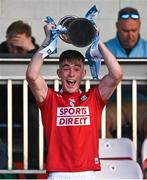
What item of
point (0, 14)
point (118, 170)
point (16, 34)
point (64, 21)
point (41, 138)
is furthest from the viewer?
point (0, 14)

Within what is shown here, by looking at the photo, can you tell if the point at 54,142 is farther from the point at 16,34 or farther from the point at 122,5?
the point at 122,5

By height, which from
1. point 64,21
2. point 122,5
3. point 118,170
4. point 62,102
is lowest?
point 118,170

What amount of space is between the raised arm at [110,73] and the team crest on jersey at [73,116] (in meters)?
0.17

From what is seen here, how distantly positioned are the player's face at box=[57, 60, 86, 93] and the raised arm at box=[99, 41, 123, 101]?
6.9 inches

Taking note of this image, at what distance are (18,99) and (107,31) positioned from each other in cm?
203

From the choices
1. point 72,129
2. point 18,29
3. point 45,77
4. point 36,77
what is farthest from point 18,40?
point 72,129

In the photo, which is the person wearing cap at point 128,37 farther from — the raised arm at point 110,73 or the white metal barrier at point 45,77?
the raised arm at point 110,73

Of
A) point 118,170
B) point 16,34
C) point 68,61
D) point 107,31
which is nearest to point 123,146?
point 118,170

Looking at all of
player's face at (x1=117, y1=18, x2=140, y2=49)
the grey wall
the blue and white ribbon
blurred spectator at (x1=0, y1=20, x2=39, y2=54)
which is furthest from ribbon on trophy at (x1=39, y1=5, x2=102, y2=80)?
the grey wall

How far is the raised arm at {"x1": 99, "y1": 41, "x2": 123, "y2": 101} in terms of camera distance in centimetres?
585

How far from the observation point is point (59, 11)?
941 centimetres

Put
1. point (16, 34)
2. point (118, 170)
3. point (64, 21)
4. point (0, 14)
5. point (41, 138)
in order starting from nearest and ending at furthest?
point (64, 21), point (118, 170), point (41, 138), point (16, 34), point (0, 14)

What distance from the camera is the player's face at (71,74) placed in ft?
19.1

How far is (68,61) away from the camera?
589cm
